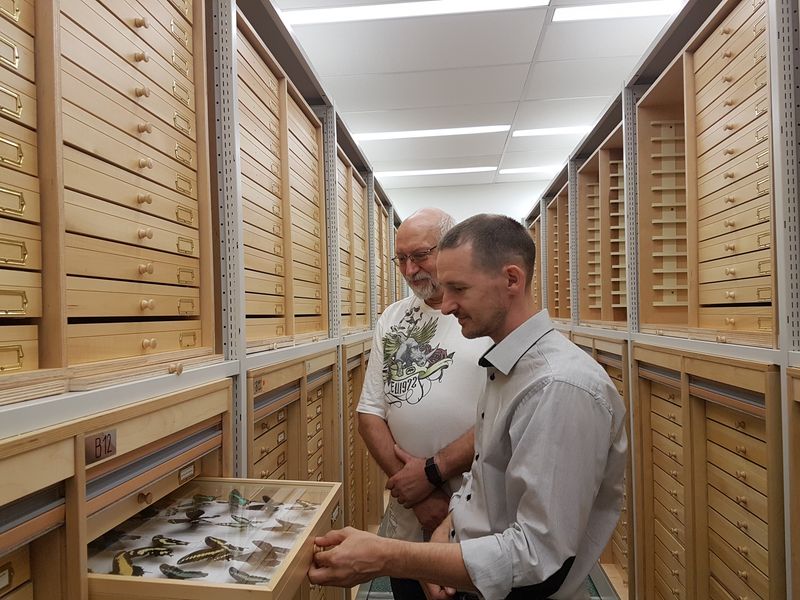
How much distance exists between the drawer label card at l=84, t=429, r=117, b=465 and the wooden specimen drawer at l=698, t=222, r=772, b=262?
1.90 metres

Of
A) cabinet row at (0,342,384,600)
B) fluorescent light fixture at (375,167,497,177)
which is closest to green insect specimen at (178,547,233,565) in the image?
cabinet row at (0,342,384,600)

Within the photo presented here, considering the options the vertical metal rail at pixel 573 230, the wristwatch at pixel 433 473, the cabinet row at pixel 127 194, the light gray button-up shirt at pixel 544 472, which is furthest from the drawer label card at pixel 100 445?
the vertical metal rail at pixel 573 230

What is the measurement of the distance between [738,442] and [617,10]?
3862mm

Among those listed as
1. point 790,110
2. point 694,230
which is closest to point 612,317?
point 694,230

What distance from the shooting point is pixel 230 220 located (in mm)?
1736

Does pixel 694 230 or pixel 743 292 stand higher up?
pixel 694 230

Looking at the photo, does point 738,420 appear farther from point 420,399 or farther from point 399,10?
point 399,10

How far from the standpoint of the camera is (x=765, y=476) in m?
1.87

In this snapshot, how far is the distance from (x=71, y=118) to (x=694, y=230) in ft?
7.53

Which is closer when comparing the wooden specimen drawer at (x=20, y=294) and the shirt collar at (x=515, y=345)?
the wooden specimen drawer at (x=20, y=294)

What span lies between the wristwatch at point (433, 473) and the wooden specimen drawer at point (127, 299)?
3.04 feet

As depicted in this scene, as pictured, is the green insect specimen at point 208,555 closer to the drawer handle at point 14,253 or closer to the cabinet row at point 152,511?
the cabinet row at point 152,511

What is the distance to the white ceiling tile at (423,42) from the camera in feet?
15.0

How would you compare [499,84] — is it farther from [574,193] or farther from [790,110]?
[790,110]
